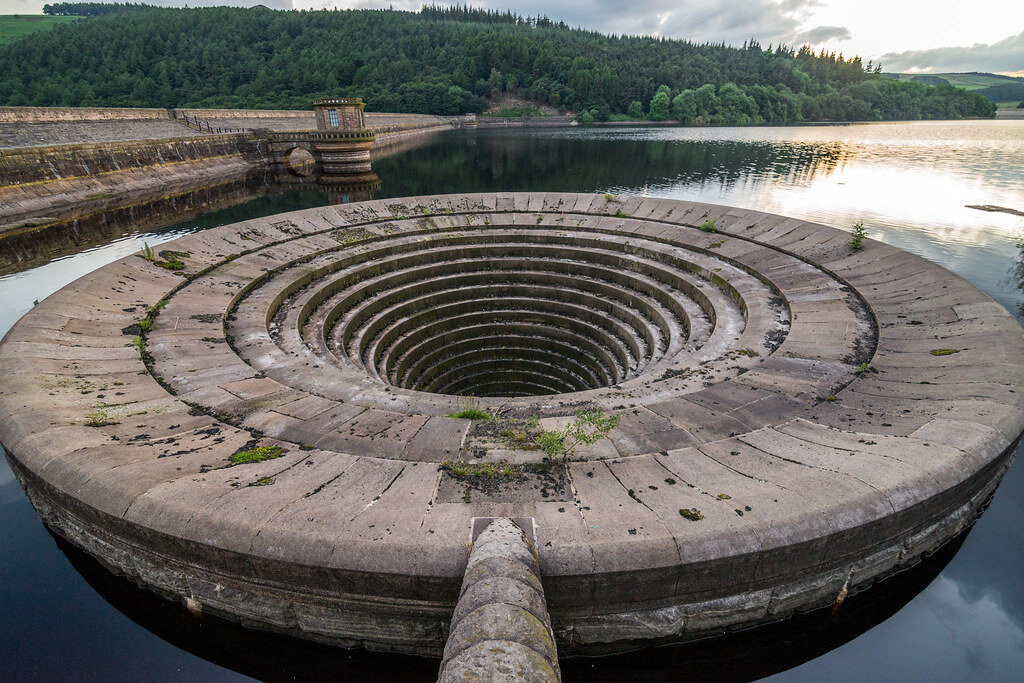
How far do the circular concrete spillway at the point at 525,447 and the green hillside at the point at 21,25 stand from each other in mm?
203419

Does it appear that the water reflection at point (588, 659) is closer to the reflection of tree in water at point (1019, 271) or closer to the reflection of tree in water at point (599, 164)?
the reflection of tree in water at point (1019, 271)

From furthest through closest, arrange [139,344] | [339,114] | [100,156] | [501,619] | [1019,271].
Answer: [339,114] < [100,156] < [1019,271] < [139,344] < [501,619]

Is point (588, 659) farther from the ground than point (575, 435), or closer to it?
closer to it

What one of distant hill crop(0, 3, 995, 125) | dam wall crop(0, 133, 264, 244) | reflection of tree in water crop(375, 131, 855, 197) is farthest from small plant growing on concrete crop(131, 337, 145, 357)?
distant hill crop(0, 3, 995, 125)

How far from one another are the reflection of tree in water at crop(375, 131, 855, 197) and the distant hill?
6195cm

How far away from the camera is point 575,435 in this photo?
805 cm

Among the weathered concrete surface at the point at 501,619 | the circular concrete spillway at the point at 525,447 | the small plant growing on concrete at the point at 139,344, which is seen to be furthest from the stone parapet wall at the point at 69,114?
the weathered concrete surface at the point at 501,619

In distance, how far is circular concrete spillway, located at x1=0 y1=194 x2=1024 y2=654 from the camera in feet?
19.2

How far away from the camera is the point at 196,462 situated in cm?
723

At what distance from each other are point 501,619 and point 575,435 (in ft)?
12.5

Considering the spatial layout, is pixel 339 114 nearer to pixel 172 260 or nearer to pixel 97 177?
pixel 97 177

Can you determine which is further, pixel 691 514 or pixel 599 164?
pixel 599 164

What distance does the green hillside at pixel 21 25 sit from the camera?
149 m

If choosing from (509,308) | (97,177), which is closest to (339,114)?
(97,177)
